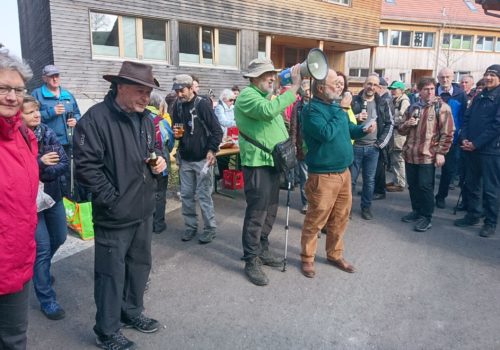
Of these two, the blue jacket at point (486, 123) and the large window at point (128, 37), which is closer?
the blue jacket at point (486, 123)

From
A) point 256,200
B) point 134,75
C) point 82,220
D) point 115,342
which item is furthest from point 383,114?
point 115,342

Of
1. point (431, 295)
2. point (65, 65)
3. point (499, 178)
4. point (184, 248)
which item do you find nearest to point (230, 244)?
point (184, 248)

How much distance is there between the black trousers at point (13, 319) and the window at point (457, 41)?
111 ft

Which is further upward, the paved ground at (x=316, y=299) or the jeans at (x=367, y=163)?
the jeans at (x=367, y=163)

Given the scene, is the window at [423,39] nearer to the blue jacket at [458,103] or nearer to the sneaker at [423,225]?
the blue jacket at [458,103]

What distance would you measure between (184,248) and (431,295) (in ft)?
9.26

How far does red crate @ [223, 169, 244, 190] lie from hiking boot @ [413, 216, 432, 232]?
133 inches

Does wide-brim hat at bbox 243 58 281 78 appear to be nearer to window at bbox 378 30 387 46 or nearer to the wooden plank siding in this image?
the wooden plank siding

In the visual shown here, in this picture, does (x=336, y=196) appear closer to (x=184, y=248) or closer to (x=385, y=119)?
(x=184, y=248)

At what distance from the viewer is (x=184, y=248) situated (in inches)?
184

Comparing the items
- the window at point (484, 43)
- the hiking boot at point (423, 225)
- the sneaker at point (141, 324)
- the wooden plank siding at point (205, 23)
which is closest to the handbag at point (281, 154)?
the sneaker at point (141, 324)

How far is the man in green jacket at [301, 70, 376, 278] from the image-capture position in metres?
3.66

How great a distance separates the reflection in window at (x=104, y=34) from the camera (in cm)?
1178

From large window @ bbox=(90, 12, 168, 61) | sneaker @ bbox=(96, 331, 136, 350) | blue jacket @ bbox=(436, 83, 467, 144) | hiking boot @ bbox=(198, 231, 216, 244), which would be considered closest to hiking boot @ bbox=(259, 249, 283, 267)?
hiking boot @ bbox=(198, 231, 216, 244)
